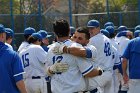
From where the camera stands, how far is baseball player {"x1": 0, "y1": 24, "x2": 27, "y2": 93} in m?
5.92

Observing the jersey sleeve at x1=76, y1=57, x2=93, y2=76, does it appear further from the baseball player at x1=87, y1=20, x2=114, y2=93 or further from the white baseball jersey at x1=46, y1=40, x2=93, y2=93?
the baseball player at x1=87, y1=20, x2=114, y2=93

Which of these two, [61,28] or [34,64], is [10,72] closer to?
[61,28]

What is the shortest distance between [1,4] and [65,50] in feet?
48.3

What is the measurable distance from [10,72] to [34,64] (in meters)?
3.29

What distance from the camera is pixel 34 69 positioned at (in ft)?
30.6

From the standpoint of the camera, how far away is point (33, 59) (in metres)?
9.19

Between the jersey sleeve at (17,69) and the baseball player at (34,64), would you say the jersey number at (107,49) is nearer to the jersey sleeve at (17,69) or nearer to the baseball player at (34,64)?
the baseball player at (34,64)

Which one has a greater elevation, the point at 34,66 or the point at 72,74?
the point at 72,74

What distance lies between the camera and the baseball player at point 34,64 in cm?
915

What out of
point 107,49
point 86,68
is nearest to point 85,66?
point 86,68

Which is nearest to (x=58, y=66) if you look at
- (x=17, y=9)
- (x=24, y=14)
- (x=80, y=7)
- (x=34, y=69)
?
(x=34, y=69)

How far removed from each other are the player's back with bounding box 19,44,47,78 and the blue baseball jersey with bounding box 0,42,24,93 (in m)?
3.13

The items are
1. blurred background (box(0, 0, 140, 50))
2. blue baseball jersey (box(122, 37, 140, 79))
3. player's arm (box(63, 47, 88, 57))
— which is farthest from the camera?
blurred background (box(0, 0, 140, 50))

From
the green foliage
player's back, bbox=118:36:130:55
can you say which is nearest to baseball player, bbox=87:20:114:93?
player's back, bbox=118:36:130:55
